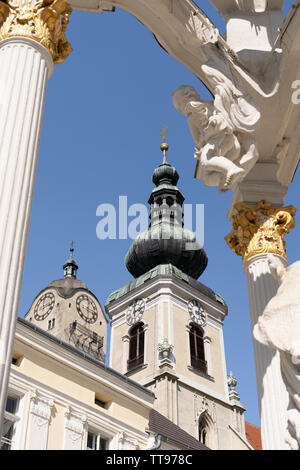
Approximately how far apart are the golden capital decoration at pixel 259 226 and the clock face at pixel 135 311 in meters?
55.4

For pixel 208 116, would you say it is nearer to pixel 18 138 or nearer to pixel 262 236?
pixel 262 236

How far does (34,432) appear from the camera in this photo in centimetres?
2067

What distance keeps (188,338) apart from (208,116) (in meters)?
55.6

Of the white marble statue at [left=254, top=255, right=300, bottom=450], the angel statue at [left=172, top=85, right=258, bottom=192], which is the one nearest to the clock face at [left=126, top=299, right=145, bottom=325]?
the angel statue at [left=172, top=85, right=258, bottom=192]

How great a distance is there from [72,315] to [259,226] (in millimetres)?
55342

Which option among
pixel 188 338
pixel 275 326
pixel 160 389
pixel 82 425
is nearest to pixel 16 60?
pixel 275 326

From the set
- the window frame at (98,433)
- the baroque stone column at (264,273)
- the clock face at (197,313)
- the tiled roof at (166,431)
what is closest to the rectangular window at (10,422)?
the window frame at (98,433)

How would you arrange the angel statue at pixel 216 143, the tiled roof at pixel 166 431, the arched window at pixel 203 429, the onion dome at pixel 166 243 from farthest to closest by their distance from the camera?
1. the onion dome at pixel 166 243
2. the arched window at pixel 203 429
3. the tiled roof at pixel 166 431
4. the angel statue at pixel 216 143

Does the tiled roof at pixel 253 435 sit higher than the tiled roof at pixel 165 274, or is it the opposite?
the tiled roof at pixel 165 274

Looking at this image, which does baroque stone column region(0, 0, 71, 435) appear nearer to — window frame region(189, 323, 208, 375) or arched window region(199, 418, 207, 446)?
arched window region(199, 418, 207, 446)

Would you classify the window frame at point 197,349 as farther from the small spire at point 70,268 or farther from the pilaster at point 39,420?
the pilaster at point 39,420

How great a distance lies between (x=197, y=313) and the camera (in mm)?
64875

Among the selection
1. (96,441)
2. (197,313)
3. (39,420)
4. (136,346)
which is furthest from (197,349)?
(39,420)

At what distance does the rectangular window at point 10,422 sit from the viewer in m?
19.7
